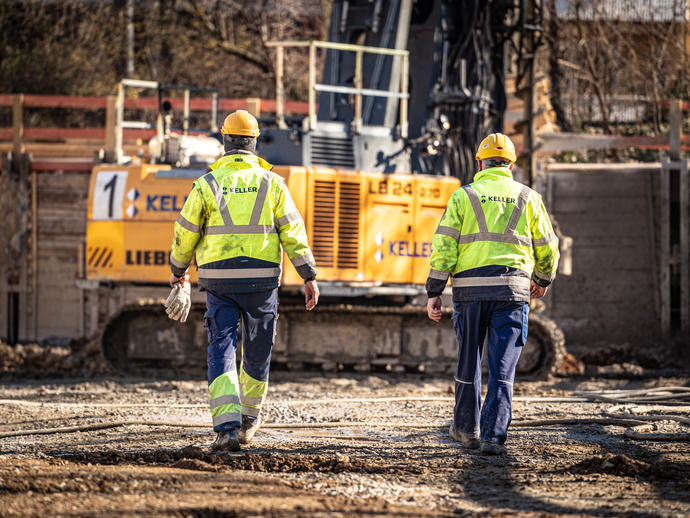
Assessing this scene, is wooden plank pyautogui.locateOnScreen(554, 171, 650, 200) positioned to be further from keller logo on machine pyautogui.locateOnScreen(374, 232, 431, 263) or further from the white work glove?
the white work glove

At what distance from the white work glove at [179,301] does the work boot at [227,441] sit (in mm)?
894

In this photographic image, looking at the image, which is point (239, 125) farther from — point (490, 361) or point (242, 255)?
point (490, 361)

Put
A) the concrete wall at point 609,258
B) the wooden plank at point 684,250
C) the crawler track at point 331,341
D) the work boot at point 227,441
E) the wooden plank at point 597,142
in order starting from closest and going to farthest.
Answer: the work boot at point 227,441 → the crawler track at point 331,341 → the wooden plank at point 684,250 → the concrete wall at point 609,258 → the wooden plank at point 597,142

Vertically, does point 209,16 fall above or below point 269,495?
above

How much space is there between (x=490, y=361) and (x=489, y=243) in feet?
2.47

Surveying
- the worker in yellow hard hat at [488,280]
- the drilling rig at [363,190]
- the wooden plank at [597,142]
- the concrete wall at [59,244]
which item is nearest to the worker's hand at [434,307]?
the worker in yellow hard hat at [488,280]

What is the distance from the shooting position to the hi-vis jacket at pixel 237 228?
6.30 meters

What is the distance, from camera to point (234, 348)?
6.37m

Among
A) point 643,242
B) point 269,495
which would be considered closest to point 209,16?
point 643,242

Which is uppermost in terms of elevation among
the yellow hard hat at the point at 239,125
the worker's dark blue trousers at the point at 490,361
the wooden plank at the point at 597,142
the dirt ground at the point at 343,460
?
the wooden plank at the point at 597,142

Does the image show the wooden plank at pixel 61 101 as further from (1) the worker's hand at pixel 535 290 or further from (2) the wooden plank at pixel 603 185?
(1) the worker's hand at pixel 535 290

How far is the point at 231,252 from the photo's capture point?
248 inches

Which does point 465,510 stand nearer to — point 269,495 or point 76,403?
point 269,495

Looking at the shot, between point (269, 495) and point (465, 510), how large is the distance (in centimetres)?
91
